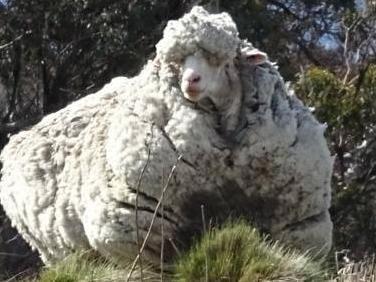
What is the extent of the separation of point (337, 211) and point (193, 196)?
5938 mm

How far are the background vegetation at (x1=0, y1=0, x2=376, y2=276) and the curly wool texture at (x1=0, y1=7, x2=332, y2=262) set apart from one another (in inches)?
198

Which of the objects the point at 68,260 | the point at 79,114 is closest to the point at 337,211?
the point at 79,114

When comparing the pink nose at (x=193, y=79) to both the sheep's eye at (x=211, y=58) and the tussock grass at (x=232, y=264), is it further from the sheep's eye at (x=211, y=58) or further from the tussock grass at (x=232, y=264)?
the tussock grass at (x=232, y=264)

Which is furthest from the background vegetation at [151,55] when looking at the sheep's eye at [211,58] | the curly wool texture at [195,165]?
the sheep's eye at [211,58]

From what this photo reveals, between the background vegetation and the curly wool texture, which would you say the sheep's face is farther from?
the background vegetation

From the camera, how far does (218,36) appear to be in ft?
21.1

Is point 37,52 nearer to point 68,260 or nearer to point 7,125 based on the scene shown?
point 7,125

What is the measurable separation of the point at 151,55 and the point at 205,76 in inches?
268

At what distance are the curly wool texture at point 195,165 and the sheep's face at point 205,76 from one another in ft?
0.18

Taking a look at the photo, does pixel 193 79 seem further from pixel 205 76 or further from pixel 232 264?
pixel 232 264

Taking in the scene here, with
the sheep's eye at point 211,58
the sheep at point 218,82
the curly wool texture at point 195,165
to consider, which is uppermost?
the sheep's eye at point 211,58

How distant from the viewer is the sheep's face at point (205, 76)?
6.35m

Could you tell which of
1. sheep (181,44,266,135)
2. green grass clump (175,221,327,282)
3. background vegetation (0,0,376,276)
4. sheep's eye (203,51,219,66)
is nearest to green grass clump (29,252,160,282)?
green grass clump (175,221,327,282)

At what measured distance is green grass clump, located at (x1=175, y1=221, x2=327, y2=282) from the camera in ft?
19.2
